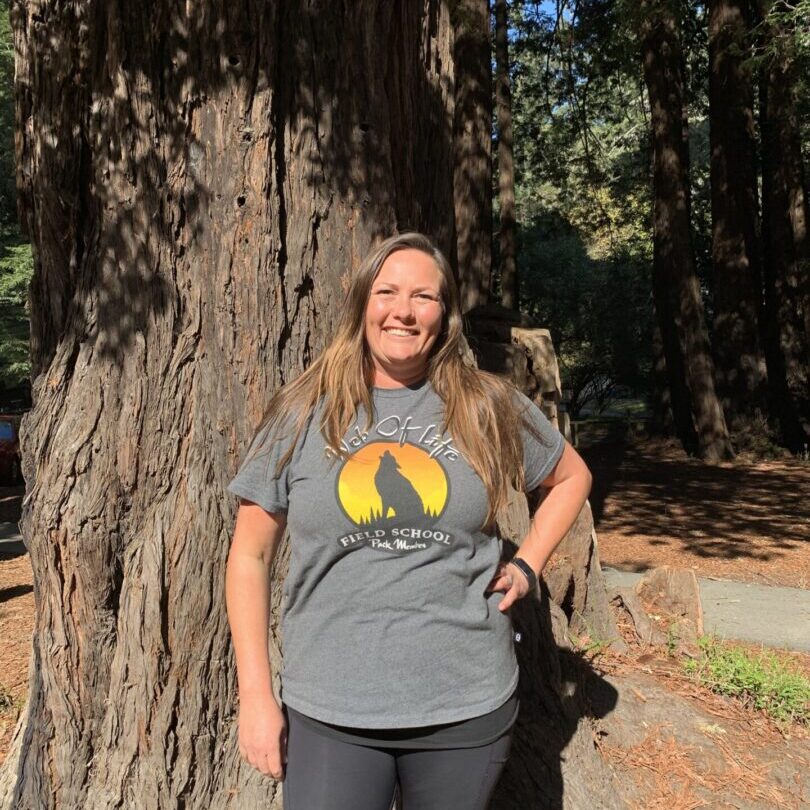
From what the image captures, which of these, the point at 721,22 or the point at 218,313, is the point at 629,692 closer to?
the point at 218,313

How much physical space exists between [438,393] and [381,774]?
93 cm

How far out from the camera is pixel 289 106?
3.06 metres

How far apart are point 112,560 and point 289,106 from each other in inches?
64.7

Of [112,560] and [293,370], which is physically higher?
[293,370]

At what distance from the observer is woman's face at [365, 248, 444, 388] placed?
7.39 feet

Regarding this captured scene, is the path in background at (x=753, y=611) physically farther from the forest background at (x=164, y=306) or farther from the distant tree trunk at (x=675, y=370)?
the distant tree trunk at (x=675, y=370)

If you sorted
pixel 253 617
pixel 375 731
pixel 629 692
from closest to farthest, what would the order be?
pixel 375 731 → pixel 253 617 → pixel 629 692

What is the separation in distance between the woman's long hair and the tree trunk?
722 millimetres

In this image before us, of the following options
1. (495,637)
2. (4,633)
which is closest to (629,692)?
(495,637)

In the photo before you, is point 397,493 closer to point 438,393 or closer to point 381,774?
point 438,393

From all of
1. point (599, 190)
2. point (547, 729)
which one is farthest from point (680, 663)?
point (599, 190)

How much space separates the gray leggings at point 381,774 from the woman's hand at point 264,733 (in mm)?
54

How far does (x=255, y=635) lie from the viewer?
2.23m

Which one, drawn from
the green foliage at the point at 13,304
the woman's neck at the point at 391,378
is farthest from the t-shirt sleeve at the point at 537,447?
the green foliage at the point at 13,304
